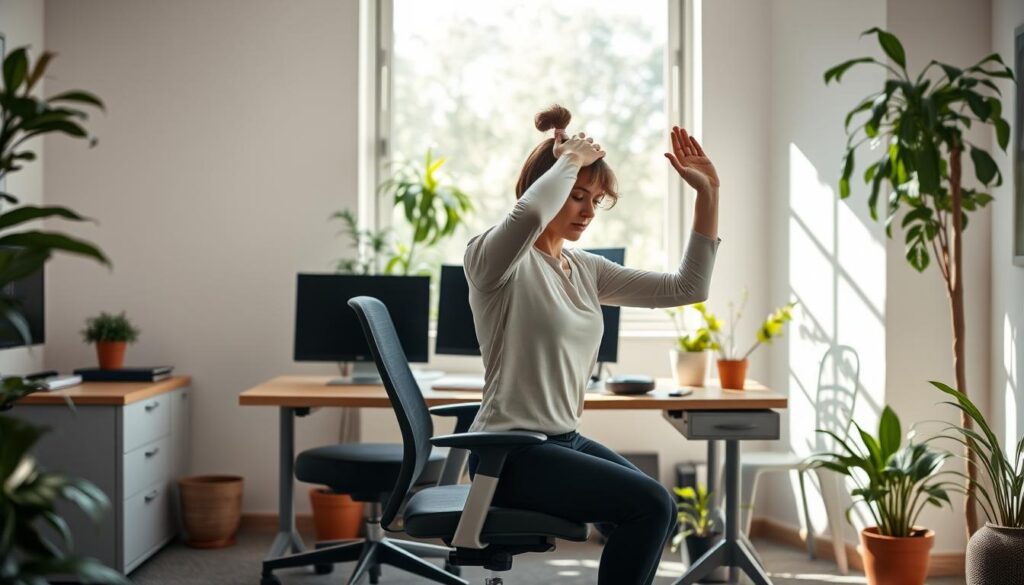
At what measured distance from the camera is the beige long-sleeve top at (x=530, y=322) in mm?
2291

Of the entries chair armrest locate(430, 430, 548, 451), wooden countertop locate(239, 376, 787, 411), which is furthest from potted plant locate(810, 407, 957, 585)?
chair armrest locate(430, 430, 548, 451)

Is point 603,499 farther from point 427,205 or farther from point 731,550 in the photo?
point 427,205

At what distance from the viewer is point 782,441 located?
4.45 metres

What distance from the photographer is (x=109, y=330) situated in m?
4.17

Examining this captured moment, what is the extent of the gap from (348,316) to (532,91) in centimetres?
150

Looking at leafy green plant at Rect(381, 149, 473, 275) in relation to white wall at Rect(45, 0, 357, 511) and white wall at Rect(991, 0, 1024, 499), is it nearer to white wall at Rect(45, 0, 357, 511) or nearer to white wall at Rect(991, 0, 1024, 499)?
white wall at Rect(45, 0, 357, 511)

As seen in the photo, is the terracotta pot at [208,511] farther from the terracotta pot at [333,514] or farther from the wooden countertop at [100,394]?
the wooden countertop at [100,394]

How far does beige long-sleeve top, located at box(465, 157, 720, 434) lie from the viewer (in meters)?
2.29

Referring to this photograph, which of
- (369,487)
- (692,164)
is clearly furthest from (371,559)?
(692,164)

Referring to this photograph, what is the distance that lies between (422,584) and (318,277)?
120 cm

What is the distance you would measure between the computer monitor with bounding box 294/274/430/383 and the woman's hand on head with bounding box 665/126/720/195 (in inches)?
60.2

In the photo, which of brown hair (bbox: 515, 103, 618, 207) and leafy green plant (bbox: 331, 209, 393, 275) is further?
leafy green plant (bbox: 331, 209, 393, 275)

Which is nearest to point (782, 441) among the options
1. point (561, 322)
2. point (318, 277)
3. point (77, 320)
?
point (318, 277)

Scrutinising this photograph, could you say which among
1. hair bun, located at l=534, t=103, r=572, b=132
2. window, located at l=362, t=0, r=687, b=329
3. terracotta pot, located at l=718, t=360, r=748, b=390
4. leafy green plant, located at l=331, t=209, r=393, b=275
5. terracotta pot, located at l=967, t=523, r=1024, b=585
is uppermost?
window, located at l=362, t=0, r=687, b=329
